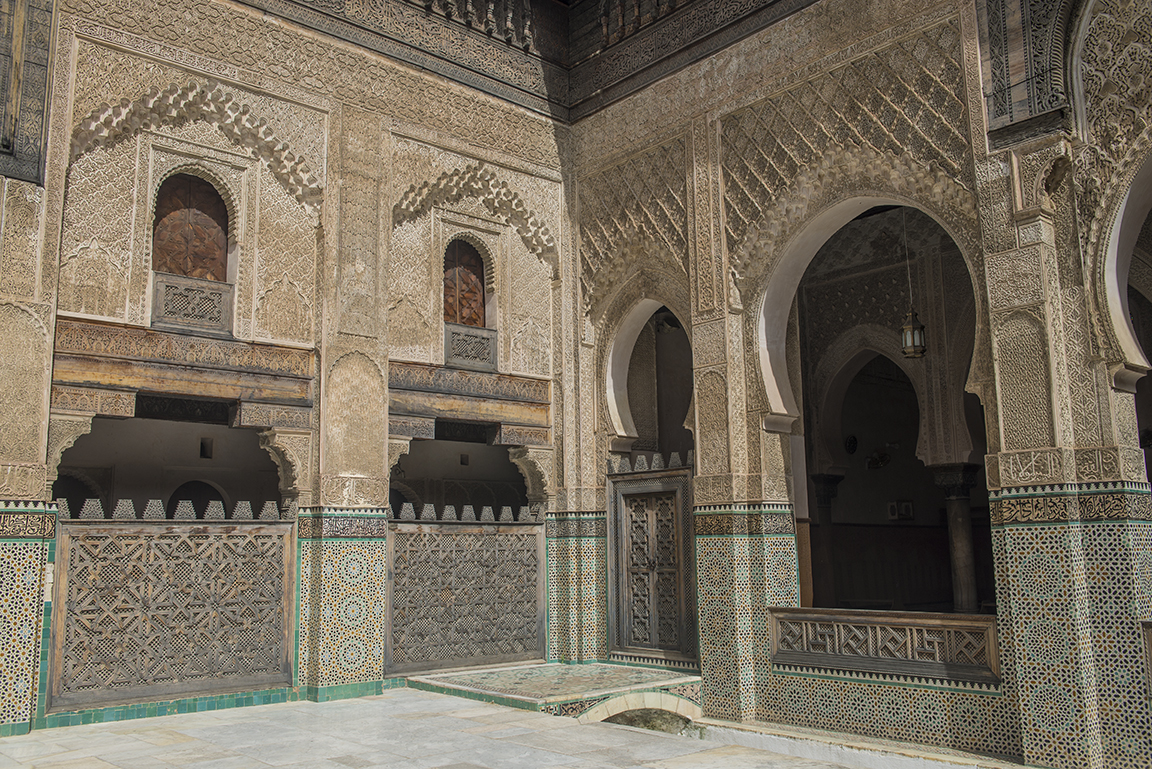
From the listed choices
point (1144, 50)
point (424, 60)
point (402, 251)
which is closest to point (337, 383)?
point (402, 251)

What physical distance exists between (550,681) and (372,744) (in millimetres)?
1881

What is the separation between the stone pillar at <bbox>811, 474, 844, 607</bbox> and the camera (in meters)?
8.68

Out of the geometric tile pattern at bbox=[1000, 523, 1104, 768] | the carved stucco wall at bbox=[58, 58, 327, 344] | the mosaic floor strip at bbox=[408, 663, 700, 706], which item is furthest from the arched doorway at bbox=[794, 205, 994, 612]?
the carved stucco wall at bbox=[58, 58, 327, 344]

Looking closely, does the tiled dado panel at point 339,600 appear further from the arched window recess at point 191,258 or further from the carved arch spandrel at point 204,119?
the carved arch spandrel at point 204,119

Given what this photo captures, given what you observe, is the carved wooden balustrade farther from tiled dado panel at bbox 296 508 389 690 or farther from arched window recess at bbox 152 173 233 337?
arched window recess at bbox 152 173 233 337

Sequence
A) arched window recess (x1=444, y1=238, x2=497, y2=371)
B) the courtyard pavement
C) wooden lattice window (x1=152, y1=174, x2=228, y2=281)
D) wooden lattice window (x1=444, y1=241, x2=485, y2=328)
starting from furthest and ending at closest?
wooden lattice window (x1=444, y1=241, x2=485, y2=328), arched window recess (x1=444, y1=238, x2=497, y2=371), wooden lattice window (x1=152, y1=174, x2=228, y2=281), the courtyard pavement

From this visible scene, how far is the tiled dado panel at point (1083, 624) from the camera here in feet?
13.8

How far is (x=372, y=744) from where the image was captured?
14.1ft

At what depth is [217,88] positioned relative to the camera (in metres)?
5.67

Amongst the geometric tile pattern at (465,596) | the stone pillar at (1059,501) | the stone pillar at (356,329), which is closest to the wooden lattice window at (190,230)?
the stone pillar at (356,329)

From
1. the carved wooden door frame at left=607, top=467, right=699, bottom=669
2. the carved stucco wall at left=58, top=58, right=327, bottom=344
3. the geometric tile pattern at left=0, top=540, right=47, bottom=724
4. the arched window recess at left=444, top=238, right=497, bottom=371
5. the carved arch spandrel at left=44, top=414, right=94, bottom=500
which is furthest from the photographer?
the arched window recess at left=444, top=238, right=497, bottom=371

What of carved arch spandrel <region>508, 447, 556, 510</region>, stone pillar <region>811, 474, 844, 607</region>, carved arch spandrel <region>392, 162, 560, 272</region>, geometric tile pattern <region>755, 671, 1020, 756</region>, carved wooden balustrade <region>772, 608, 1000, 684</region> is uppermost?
carved arch spandrel <region>392, 162, 560, 272</region>

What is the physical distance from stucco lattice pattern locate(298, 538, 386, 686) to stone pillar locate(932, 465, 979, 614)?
454 cm

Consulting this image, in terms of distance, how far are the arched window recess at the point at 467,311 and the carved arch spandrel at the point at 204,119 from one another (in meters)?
1.18
